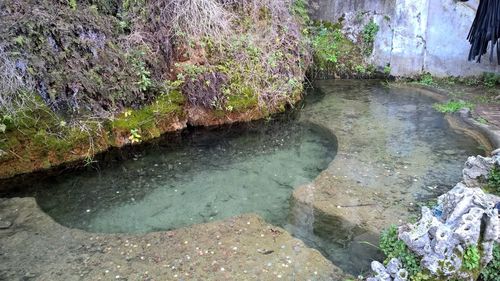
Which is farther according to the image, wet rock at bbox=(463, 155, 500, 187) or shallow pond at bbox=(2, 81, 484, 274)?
shallow pond at bbox=(2, 81, 484, 274)

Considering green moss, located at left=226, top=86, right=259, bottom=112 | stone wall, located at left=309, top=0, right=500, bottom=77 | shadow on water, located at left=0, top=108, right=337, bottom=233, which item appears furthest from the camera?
stone wall, located at left=309, top=0, right=500, bottom=77

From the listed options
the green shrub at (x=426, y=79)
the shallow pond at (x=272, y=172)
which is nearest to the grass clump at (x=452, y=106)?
the shallow pond at (x=272, y=172)

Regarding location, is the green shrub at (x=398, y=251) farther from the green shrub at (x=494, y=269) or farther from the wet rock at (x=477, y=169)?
the wet rock at (x=477, y=169)

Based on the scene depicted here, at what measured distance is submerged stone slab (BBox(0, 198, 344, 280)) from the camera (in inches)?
132

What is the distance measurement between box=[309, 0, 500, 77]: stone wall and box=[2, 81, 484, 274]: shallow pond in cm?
175

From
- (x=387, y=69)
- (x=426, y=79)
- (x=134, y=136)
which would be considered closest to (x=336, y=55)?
(x=387, y=69)

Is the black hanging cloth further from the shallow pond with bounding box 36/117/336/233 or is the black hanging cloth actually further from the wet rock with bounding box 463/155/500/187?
the wet rock with bounding box 463/155/500/187

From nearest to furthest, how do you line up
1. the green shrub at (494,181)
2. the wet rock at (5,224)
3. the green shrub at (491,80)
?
the green shrub at (494,181), the wet rock at (5,224), the green shrub at (491,80)

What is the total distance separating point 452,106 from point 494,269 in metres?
4.36

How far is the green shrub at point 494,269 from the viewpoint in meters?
2.96

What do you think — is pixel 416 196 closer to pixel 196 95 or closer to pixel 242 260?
pixel 242 260

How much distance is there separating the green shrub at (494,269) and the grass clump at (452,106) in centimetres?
414

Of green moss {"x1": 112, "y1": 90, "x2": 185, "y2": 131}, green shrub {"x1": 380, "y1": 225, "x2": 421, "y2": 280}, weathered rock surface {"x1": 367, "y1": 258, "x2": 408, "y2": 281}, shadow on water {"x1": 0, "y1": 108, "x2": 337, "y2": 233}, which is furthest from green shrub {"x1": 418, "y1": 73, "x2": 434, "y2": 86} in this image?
weathered rock surface {"x1": 367, "y1": 258, "x2": 408, "y2": 281}

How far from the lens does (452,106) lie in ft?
22.0
